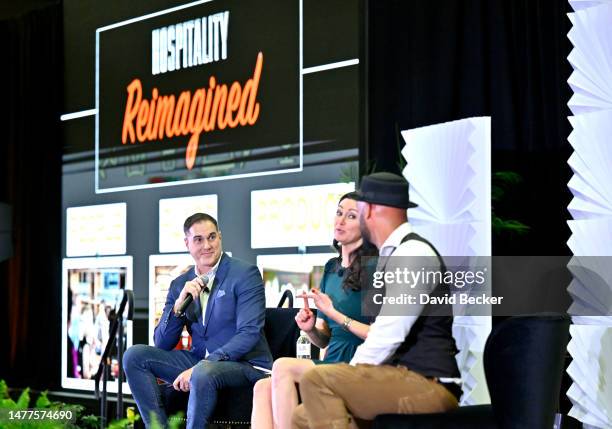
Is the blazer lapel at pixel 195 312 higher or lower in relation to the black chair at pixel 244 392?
higher

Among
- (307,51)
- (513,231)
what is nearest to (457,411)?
(513,231)

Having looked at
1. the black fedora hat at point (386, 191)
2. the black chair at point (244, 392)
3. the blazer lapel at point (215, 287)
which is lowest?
the black chair at point (244, 392)

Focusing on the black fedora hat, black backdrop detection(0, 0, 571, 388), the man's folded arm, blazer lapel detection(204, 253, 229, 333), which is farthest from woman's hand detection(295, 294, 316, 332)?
black backdrop detection(0, 0, 571, 388)

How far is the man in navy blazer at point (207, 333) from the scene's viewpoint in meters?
4.46

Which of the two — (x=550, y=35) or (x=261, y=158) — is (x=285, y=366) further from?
(x=261, y=158)

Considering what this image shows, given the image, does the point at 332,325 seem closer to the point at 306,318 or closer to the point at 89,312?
the point at 306,318

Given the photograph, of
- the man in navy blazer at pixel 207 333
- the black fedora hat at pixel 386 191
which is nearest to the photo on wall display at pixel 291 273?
the man in navy blazer at pixel 207 333

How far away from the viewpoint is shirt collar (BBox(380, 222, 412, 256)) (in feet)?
10.7

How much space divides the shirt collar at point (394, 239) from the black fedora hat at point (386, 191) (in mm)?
79

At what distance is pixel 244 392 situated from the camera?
14.6 feet

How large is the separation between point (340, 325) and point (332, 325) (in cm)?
17

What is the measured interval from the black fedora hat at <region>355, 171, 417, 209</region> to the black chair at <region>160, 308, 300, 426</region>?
4.90 feet

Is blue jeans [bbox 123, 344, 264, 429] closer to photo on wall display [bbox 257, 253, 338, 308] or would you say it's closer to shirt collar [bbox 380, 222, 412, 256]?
shirt collar [bbox 380, 222, 412, 256]

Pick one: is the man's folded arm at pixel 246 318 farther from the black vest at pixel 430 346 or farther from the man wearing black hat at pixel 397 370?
the black vest at pixel 430 346
